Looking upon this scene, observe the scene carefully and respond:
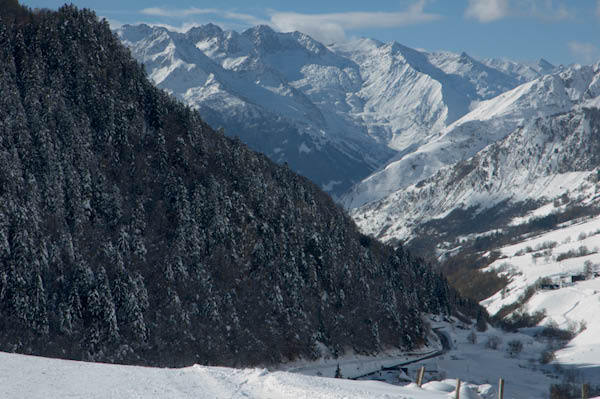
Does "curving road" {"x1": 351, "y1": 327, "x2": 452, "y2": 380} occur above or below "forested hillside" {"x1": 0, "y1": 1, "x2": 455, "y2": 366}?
below

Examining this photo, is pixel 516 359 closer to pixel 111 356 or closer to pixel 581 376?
pixel 581 376

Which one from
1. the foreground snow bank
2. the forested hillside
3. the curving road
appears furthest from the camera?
the curving road

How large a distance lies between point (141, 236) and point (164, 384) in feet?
252

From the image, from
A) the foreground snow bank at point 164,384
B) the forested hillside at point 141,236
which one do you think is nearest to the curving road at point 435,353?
the forested hillside at point 141,236

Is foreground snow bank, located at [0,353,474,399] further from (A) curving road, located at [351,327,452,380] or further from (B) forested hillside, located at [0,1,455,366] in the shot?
(A) curving road, located at [351,327,452,380]

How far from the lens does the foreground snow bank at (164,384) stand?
36.2m

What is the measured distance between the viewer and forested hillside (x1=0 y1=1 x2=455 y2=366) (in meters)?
91.6

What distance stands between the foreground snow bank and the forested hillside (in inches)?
1824

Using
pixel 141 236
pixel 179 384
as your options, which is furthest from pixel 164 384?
pixel 141 236

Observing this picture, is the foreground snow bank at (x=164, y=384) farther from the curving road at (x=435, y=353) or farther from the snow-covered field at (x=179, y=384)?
the curving road at (x=435, y=353)

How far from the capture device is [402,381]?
10956cm

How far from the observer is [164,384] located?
38781 millimetres

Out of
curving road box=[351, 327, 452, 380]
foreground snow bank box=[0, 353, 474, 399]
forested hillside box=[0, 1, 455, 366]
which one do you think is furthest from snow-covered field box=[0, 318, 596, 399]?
curving road box=[351, 327, 452, 380]

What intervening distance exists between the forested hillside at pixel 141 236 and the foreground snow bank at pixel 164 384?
4634 cm
